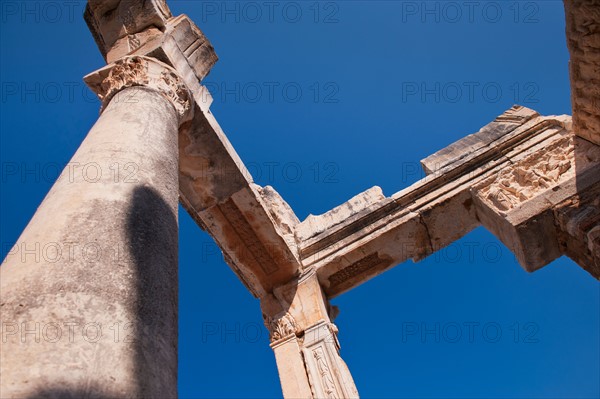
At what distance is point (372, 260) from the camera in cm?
1006

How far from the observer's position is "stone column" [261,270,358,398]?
848 cm

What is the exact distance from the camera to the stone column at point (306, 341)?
8.48m

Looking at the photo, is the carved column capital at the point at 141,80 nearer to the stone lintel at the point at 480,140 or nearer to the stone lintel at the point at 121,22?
the stone lintel at the point at 121,22

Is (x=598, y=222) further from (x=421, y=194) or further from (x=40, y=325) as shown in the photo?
(x=40, y=325)

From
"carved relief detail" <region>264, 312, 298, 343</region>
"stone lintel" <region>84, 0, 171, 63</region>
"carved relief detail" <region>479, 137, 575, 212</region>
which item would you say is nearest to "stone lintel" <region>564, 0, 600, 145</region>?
"carved relief detail" <region>479, 137, 575, 212</region>

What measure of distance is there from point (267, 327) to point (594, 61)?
6.41m

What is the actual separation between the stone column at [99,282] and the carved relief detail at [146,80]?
4.62 ft

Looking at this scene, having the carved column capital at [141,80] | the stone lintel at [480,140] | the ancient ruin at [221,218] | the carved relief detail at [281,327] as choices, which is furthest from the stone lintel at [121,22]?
the stone lintel at [480,140]

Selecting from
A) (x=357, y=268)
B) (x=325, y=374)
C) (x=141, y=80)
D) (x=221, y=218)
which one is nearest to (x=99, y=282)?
(x=141, y=80)

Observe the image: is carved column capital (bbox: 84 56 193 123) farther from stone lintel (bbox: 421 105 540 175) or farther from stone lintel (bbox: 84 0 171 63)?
stone lintel (bbox: 421 105 540 175)

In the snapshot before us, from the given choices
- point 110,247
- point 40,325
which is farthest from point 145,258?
point 40,325

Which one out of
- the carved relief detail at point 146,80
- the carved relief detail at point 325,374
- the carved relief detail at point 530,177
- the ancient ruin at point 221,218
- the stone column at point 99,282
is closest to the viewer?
the stone column at point 99,282

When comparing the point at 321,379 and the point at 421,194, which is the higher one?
the point at 421,194

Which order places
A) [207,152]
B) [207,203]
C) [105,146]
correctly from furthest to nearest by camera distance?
[207,203], [207,152], [105,146]
